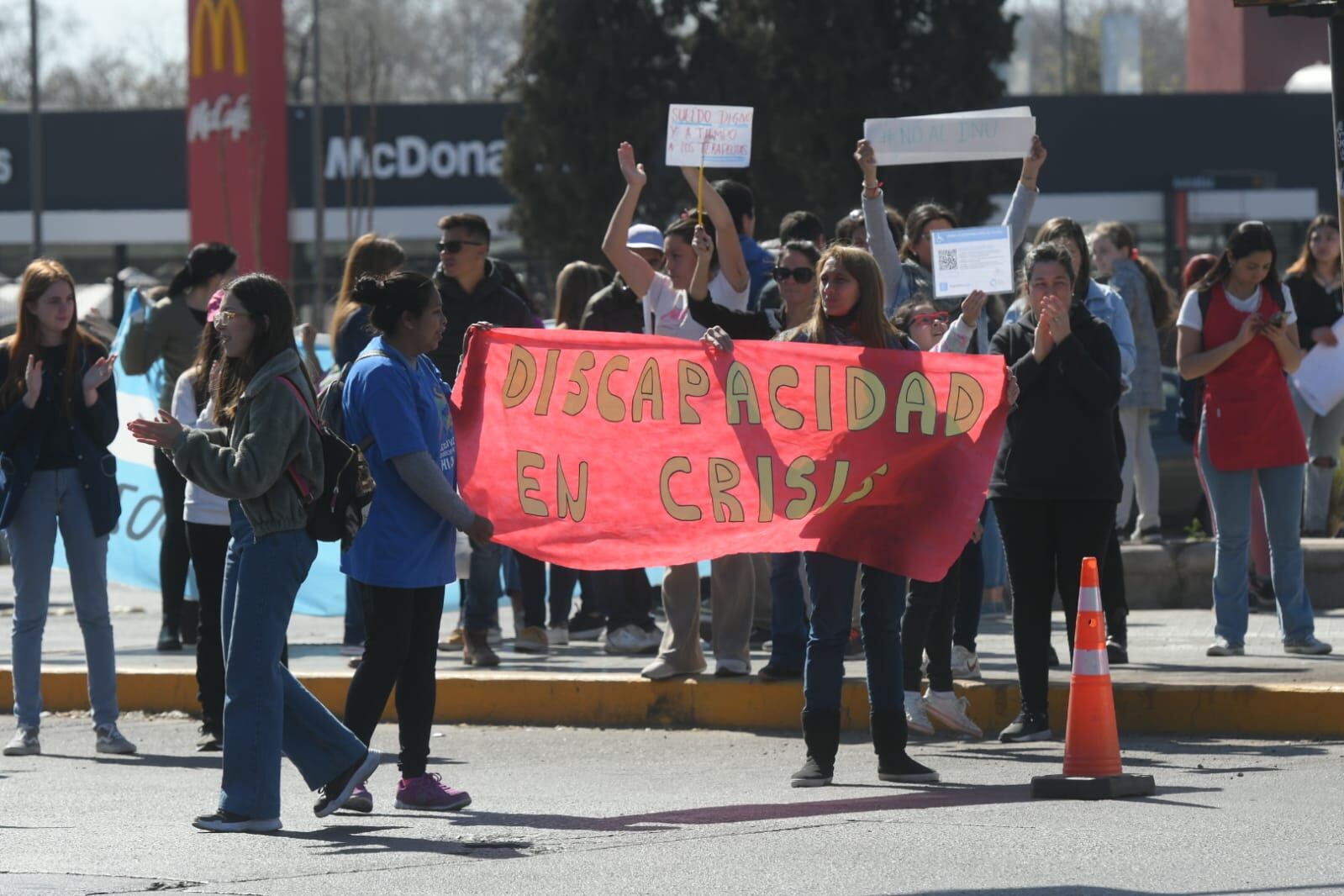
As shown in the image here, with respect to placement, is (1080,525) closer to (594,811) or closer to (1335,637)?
(594,811)

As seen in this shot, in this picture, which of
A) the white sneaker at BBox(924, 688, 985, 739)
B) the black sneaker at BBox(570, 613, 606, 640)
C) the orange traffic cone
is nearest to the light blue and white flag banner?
the black sneaker at BBox(570, 613, 606, 640)

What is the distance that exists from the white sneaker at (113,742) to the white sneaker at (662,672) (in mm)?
2239

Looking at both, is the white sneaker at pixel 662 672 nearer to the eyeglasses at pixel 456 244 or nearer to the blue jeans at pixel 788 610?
the blue jeans at pixel 788 610

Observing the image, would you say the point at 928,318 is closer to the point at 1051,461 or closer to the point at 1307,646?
the point at 1051,461

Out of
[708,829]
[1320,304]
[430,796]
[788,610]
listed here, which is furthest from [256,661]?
[1320,304]

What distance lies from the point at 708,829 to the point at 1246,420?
14.2 feet

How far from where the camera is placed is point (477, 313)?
10578 millimetres

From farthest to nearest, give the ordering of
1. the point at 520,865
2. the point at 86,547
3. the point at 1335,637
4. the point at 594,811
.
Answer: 1. the point at 1335,637
2. the point at 86,547
3. the point at 594,811
4. the point at 520,865

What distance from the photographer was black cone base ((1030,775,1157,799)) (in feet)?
24.3

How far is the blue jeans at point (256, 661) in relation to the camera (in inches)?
282

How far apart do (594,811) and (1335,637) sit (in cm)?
520

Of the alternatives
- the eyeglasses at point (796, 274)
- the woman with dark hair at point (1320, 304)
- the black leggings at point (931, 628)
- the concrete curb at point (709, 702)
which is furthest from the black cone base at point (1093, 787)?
the woman with dark hair at point (1320, 304)

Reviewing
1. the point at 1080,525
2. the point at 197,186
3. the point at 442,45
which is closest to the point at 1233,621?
the point at 1080,525

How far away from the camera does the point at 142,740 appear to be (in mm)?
9703
